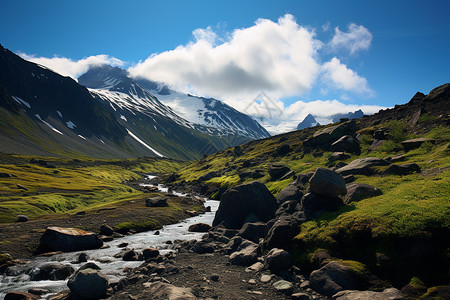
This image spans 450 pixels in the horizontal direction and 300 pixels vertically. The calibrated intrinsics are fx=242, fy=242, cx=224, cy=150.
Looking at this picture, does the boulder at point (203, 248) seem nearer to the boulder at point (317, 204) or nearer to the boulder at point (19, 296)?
the boulder at point (317, 204)

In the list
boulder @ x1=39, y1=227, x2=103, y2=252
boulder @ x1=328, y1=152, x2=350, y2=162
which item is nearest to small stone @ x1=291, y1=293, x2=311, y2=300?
boulder @ x1=39, y1=227, x2=103, y2=252

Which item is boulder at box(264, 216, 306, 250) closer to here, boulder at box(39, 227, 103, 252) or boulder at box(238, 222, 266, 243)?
boulder at box(238, 222, 266, 243)

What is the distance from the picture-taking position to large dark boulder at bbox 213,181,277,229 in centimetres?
4019

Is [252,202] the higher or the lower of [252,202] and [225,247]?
the higher

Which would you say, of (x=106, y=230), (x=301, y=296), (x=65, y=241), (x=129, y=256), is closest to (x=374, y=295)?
(x=301, y=296)

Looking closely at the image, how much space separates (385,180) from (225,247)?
21763 mm

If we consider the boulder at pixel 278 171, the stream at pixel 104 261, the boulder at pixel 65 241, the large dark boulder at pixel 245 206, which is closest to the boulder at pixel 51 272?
the stream at pixel 104 261

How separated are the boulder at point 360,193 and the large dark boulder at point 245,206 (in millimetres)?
14626

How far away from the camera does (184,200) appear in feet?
264

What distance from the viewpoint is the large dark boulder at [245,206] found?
4019cm

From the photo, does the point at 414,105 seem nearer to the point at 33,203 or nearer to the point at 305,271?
the point at 305,271

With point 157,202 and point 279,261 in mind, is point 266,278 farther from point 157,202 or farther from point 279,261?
point 157,202

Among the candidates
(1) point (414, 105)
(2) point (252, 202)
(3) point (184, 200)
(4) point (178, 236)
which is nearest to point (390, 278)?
(2) point (252, 202)

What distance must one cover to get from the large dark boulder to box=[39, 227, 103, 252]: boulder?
19.9 metres
